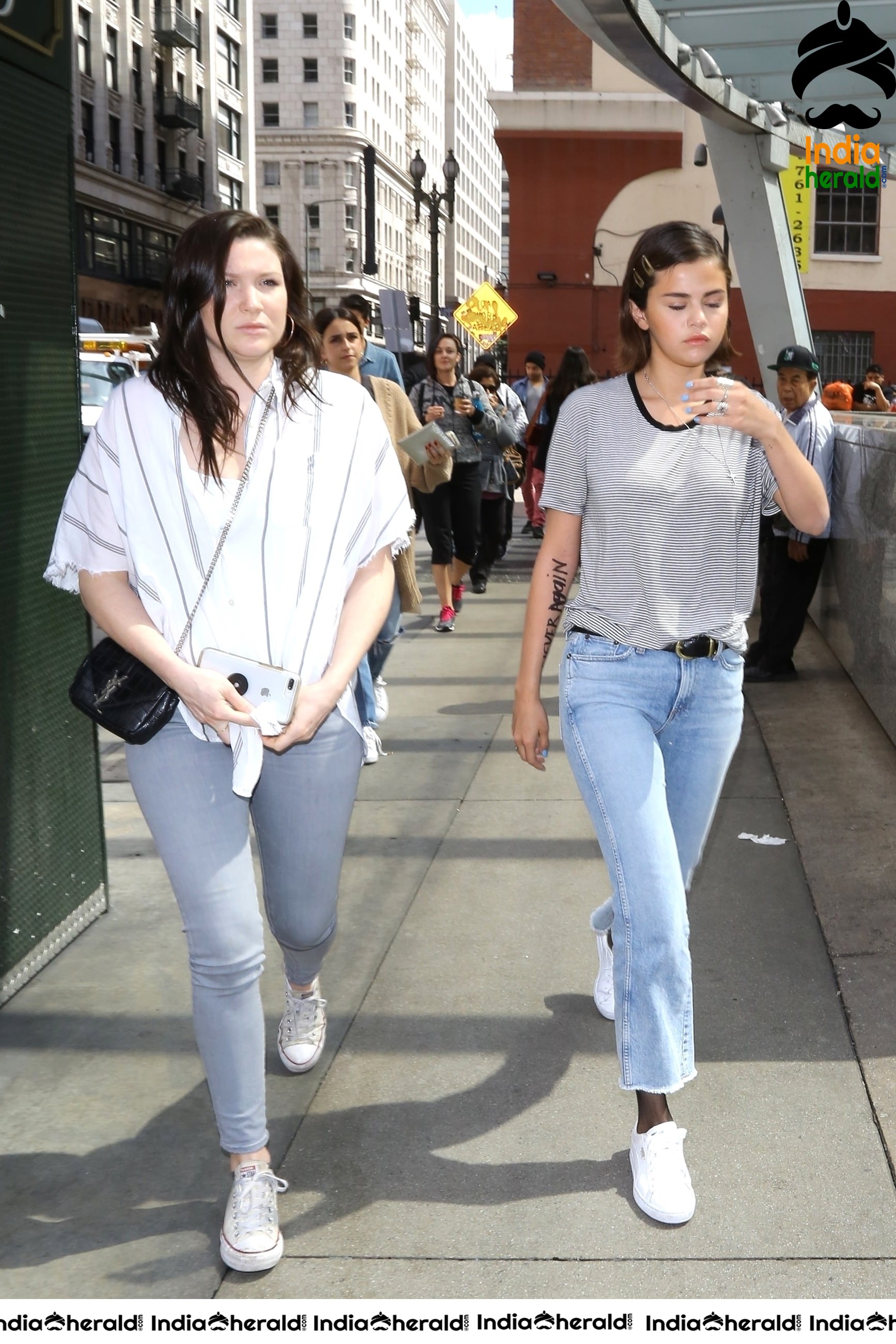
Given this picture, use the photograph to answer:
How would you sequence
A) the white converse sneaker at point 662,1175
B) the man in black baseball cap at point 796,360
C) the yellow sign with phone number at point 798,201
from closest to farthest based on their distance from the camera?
the white converse sneaker at point 662,1175
the man in black baseball cap at point 796,360
the yellow sign with phone number at point 798,201

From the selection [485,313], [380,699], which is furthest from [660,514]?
[485,313]

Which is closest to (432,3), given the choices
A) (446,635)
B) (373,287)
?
(373,287)

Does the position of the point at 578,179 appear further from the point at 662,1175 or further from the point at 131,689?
the point at 662,1175

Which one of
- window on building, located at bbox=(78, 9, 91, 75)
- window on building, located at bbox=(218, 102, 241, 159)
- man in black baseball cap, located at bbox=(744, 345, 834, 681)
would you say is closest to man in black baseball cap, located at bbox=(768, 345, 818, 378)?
man in black baseball cap, located at bbox=(744, 345, 834, 681)

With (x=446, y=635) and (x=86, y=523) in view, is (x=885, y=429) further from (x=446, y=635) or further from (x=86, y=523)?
(x=86, y=523)

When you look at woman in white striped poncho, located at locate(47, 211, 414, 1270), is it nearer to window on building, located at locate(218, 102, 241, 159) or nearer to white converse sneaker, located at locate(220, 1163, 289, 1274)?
white converse sneaker, located at locate(220, 1163, 289, 1274)

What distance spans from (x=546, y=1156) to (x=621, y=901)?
680 millimetres

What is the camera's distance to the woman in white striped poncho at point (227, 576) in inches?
115

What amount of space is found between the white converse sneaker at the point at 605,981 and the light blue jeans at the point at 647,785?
0.76m

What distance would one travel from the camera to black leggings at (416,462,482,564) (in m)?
10.7

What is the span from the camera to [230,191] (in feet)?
246

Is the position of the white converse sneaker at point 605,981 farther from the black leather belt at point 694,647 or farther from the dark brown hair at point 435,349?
the dark brown hair at point 435,349

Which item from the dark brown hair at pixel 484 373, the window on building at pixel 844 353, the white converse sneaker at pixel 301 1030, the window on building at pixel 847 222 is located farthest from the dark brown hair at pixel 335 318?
the window on building at pixel 847 222

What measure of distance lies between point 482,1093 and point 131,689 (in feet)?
4.81
